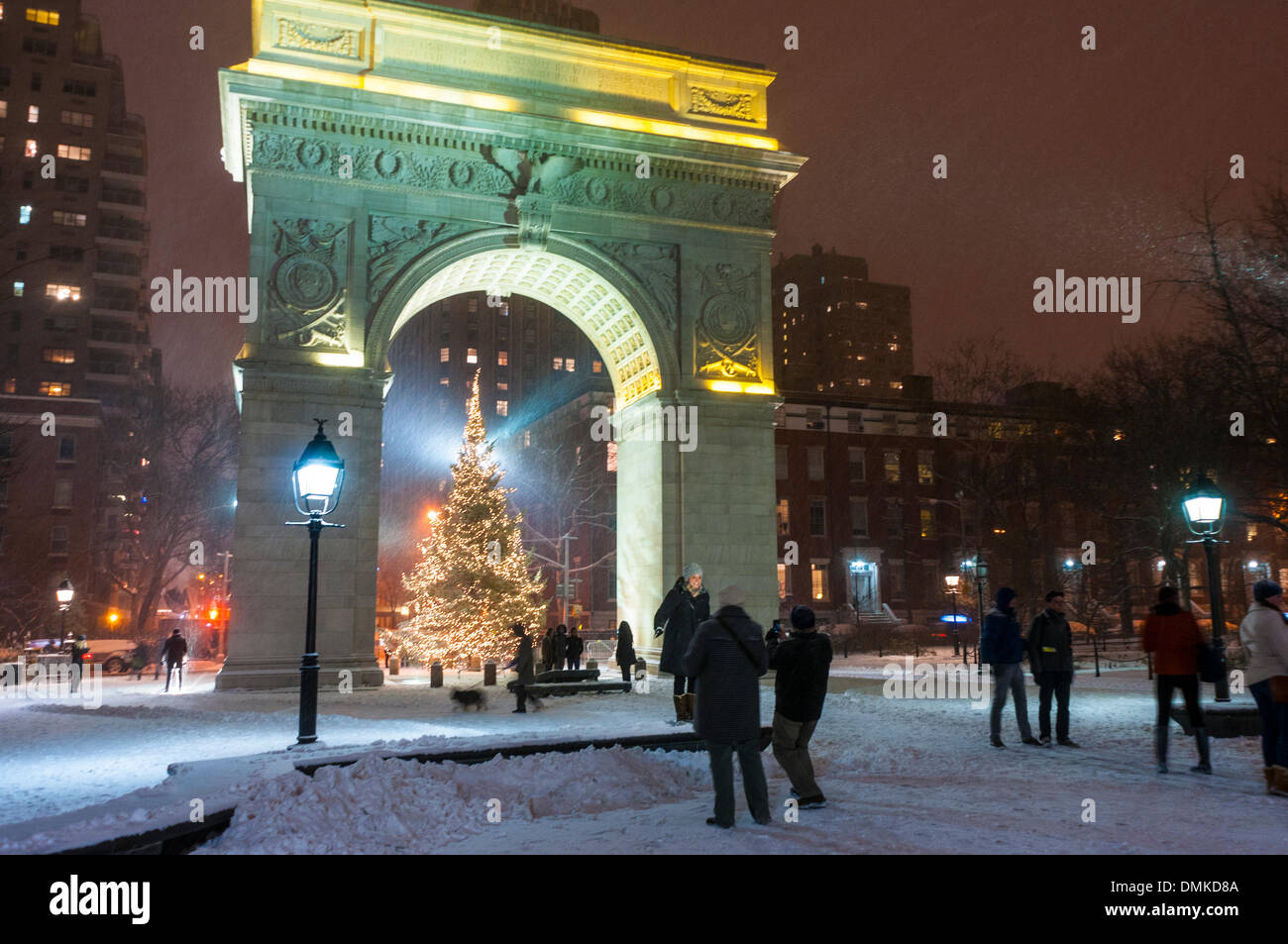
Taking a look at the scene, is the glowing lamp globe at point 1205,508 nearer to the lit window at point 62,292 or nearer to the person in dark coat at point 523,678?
the person in dark coat at point 523,678

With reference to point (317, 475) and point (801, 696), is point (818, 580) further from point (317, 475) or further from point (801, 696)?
point (801, 696)

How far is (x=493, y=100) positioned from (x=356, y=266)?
577 centimetres

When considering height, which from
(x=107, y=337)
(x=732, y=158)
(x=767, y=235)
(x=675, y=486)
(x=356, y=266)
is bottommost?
(x=675, y=486)

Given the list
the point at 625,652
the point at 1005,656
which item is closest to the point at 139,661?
→ the point at 625,652

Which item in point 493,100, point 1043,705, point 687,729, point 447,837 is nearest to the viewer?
point 447,837

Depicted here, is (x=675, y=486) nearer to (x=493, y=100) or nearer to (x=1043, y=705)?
(x=493, y=100)

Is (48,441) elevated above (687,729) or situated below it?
above

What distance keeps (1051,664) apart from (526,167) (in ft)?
59.4

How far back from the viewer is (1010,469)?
1690 inches
